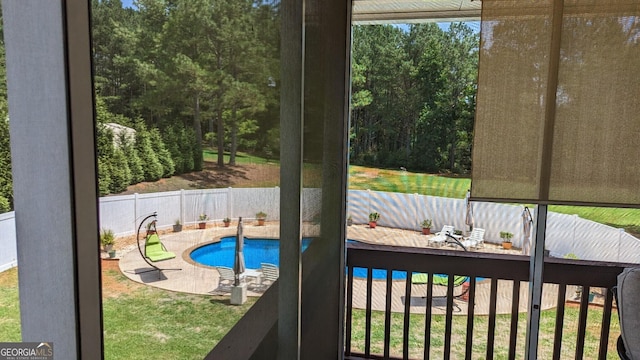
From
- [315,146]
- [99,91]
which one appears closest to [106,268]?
[99,91]

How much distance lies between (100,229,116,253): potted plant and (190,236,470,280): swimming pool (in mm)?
276

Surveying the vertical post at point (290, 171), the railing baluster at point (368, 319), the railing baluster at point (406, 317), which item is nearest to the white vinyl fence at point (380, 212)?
the vertical post at point (290, 171)

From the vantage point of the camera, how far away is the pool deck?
912 millimetres

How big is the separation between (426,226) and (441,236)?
160 millimetres

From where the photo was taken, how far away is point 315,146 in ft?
7.30

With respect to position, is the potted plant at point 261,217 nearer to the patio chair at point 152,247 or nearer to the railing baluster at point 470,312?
the patio chair at point 152,247

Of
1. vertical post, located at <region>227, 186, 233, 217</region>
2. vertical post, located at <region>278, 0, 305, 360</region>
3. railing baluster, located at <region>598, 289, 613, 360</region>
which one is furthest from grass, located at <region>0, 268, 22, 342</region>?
railing baluster, located at <region>598, 289, 613, 360</region>

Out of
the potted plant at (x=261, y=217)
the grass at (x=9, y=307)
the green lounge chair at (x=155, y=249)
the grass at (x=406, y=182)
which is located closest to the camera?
the grass at (x=9, y=307)

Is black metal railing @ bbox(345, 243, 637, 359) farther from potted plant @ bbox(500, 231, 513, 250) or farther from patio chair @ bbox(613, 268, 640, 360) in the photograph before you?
patio chair @ bbox(613, 268, 640, 360)

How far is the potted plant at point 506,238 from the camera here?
120 inches

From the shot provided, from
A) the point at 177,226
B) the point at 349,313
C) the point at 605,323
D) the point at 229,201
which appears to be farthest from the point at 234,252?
the point at 605,323

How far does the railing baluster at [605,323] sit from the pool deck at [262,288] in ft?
0.70

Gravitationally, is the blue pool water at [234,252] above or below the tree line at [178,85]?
below

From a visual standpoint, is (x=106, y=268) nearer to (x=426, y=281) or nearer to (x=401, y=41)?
(x=426, y=281)
